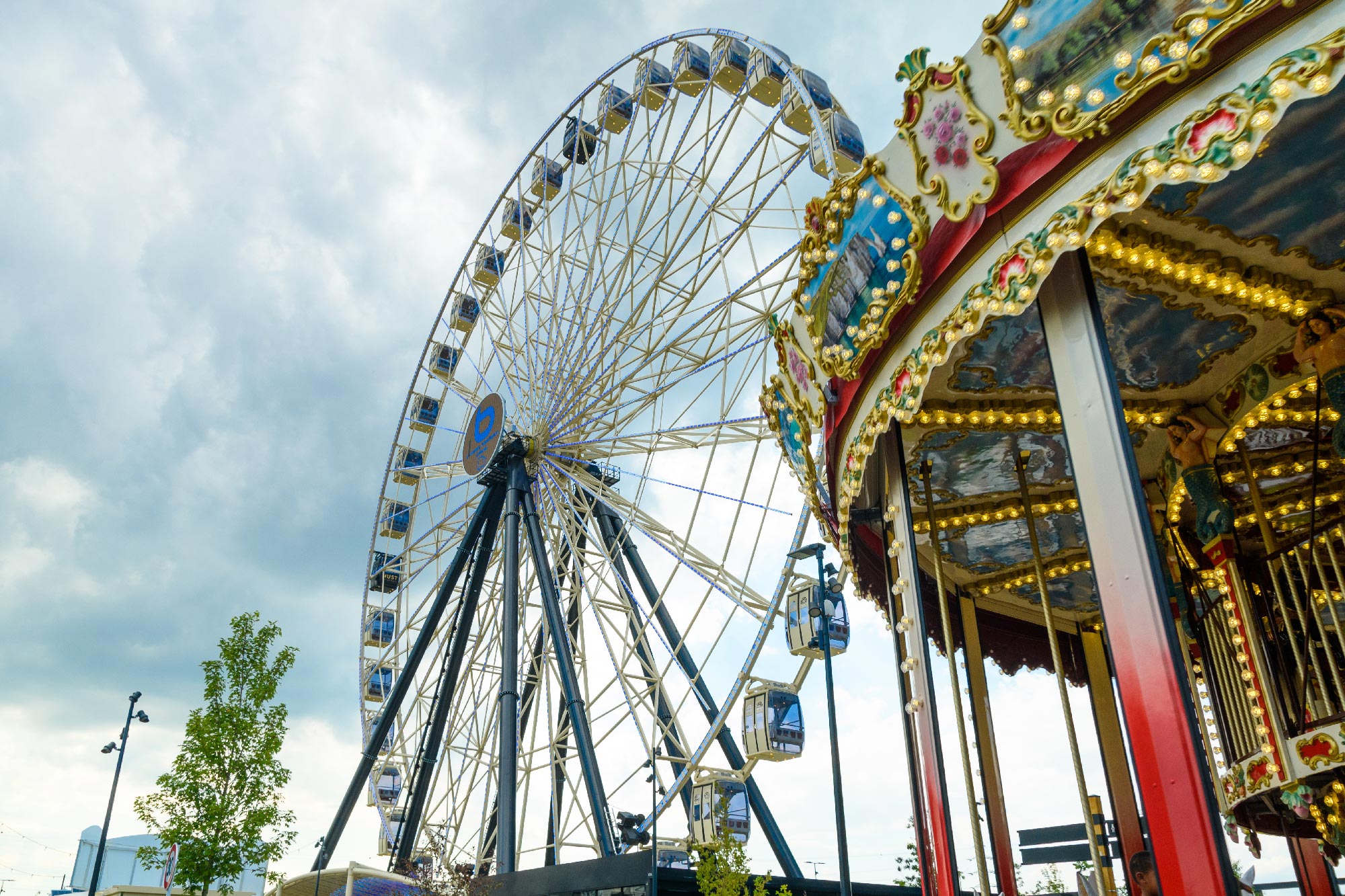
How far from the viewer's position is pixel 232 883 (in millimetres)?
14734

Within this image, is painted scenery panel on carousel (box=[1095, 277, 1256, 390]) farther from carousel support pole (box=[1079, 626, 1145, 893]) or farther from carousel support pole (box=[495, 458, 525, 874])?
carousel support pole (box=[495, 458, 525, 874])

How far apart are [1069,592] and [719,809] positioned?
235 inches

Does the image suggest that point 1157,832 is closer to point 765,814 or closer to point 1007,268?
point 1007,268

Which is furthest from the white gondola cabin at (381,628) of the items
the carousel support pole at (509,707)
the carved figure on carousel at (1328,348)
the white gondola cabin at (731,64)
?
the carved figure on carousel at (1328,348)

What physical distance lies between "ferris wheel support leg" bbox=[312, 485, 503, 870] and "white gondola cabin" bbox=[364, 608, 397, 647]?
4.13 m

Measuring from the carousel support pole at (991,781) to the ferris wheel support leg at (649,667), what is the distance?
6119 mm

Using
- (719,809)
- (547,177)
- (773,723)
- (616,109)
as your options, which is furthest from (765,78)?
(719,809)

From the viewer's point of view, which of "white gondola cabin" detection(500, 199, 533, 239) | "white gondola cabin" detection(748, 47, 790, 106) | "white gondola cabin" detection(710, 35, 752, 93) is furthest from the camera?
"white gondola cabin" detection(500, 199, 533, 239)

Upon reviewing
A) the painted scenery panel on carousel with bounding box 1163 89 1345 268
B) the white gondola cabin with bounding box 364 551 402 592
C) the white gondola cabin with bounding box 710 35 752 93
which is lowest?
the painted scenery panel on carousel with bounding box 1163 89 1345 268

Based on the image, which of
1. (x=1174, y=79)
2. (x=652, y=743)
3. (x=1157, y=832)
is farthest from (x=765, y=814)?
(x=1174, y=79)

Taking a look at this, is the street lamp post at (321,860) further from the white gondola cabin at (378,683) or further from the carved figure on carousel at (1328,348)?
the carved figure on carousel at (1328,348)

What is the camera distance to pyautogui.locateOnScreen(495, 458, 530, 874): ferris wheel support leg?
13.7 metres

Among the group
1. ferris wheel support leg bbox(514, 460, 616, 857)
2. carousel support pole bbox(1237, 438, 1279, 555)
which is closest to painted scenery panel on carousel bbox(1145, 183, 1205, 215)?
carousel support pole bbox(1237, 438, 1279, 555)

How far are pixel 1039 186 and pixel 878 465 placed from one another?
2964 millimetres
